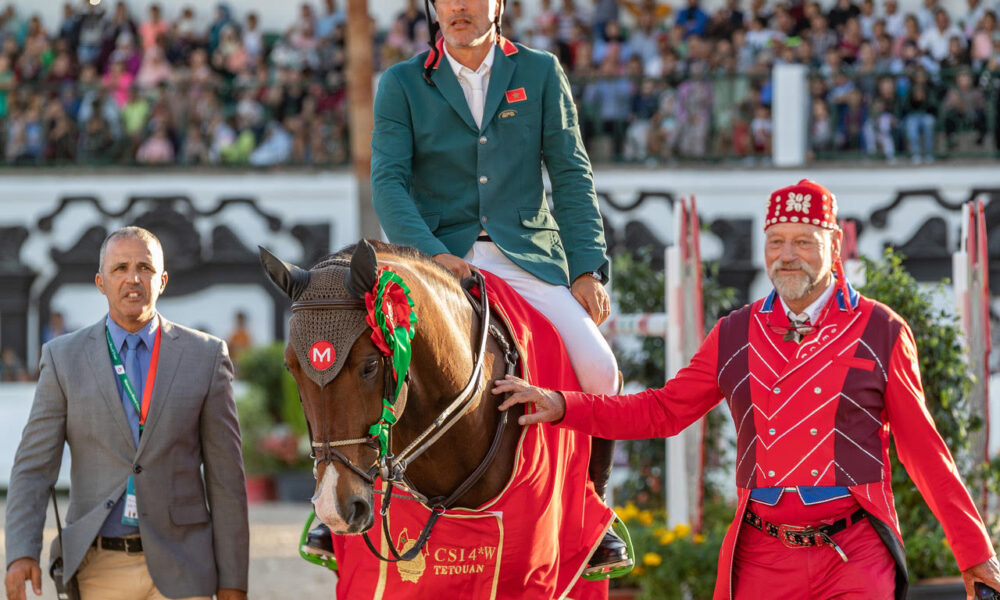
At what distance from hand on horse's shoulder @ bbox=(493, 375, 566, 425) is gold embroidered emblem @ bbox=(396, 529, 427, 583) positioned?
446 millimetres

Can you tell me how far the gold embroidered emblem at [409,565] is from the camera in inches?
148

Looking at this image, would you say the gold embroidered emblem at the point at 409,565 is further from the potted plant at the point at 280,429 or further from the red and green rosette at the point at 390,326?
the potted plant at the point at 280,429

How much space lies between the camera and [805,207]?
146 inches

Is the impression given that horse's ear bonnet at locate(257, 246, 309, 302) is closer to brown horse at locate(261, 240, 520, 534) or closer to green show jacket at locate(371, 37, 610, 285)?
brown horse at locate(261, 240, 520, 534)

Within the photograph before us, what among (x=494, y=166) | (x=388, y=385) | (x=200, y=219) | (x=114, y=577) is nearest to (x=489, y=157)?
(x=494, y=166)

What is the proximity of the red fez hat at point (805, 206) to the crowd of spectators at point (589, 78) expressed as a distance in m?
11.8

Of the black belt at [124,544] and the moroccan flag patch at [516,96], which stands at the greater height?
the moroccan flag patch at [516,96]

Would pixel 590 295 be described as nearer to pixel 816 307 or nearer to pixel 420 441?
pixel 816 307

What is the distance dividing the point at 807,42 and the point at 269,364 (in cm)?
698

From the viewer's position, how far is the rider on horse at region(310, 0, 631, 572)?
4207mm

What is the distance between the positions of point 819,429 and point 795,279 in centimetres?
40

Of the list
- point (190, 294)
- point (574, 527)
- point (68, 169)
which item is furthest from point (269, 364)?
point (574, 527)

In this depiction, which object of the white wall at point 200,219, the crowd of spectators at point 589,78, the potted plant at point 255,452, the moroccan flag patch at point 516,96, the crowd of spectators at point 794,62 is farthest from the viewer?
the white wall at point 200,219

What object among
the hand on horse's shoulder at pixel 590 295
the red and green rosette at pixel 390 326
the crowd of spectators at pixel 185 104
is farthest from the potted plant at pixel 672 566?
the crowd of spectators at pixel 185 104
